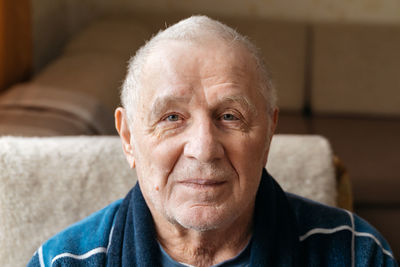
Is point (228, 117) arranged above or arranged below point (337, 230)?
above

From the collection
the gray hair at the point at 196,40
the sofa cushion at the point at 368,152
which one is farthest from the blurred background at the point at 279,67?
the gray hair at the point at 196,40

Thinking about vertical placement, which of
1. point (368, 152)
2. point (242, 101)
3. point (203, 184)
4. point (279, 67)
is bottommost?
point (368, 152)

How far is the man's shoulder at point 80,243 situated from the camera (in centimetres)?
112

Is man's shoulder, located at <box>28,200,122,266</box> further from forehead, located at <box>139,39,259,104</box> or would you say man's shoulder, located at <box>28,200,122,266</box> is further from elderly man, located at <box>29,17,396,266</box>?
forehead, located at <box>139,39,259,104</box>

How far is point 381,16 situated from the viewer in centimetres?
338

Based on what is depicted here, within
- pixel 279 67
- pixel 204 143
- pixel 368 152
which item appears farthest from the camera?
pixel 279 67

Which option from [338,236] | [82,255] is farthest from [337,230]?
[82,255]

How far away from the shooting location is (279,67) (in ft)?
9.95

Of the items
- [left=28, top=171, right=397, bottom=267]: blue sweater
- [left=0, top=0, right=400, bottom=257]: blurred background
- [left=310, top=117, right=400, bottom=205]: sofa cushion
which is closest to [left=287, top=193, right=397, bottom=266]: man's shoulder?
[left=28, top=171, right=397, bottom=267]: blue sweater

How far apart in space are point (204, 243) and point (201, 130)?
24cm

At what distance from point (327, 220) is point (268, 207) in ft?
0.41

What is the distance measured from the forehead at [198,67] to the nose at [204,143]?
0.07 metres

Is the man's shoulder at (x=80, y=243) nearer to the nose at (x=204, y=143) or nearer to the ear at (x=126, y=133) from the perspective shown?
the ear at (x=126, y=133)

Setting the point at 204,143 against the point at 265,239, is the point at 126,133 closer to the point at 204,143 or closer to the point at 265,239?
the point at 204,143
